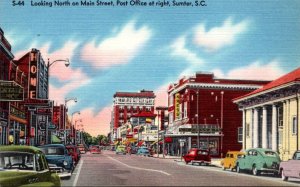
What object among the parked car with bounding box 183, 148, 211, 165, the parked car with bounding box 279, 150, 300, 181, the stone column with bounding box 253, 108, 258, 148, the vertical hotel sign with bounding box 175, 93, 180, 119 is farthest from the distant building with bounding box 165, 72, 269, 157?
the parked car with bounding box 279, 150, 300, 181

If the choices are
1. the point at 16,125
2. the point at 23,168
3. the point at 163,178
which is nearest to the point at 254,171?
the point at 163,178

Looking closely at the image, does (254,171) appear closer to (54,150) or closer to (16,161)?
(54,150)

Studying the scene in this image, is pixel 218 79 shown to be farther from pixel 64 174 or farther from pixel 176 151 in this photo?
pixel 64 174

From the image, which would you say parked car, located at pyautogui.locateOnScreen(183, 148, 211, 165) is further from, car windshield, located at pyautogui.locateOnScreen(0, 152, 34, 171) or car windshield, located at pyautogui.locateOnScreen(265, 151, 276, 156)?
car windshield, located at pyautogui.locateOnScreen(0, 152, 34, 171)

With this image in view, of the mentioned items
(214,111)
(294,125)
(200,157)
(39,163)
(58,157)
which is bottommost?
(200,157)

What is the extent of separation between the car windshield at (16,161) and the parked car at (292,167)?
16.7m

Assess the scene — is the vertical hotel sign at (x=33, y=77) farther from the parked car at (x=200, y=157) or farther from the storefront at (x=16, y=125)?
the parked car at (x=200, y=157)

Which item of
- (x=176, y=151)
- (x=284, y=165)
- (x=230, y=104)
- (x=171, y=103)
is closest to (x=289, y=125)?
(x=284, y=165)

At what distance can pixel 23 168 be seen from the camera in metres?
12.4

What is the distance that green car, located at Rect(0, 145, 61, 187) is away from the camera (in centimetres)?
1171

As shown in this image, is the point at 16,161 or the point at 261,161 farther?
the point at 261,161

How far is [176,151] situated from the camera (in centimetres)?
Result: 9075

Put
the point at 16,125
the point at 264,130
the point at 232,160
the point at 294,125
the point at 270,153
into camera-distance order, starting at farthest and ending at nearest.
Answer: the point at 16,125 → the point at 264,130 → the point at 294,125 → the point at 232,160 → the point at 270,153

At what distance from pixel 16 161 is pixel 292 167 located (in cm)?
1717
